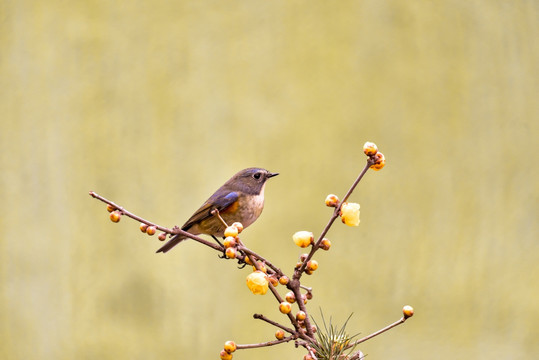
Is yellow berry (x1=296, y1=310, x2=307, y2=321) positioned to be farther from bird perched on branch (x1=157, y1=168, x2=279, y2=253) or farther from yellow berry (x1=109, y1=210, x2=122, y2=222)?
bird perched on branch (x1=157, y1=168, x2=279, y2=253)

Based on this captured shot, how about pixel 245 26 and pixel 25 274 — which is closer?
pixel 25 274

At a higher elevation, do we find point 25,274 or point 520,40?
point 520,40

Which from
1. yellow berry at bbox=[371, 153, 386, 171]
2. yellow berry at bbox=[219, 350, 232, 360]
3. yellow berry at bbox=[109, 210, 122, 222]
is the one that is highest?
yellow berry at bbox=[371, 153, 386, 171]

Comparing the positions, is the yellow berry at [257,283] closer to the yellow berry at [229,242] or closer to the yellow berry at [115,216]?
the yellow berry at [229,242]

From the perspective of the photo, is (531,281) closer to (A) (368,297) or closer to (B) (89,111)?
(A) (368,297)

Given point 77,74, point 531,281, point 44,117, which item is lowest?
point 531,281

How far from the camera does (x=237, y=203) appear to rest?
3.37 ft

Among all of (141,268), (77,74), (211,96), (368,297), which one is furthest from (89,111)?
(368,297)

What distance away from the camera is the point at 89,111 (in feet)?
7.16

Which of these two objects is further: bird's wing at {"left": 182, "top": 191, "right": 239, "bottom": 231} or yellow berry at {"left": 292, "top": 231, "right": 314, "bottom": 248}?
bird's wing at {"left": 182, "top": 191, "right": 239, "bottom": 231}

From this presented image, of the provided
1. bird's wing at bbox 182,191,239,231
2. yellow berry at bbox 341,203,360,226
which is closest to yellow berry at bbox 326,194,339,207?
yellow berry at bbox 341,203,360,226

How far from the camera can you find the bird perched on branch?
1013 mm

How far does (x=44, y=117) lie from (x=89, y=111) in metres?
0.17

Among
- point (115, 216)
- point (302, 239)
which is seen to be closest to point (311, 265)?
point (302, 239)
